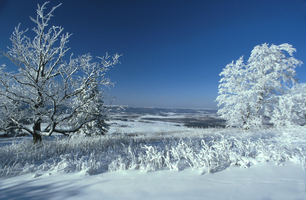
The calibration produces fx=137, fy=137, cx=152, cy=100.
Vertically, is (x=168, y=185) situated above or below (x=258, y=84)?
below

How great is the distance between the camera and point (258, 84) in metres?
12.0

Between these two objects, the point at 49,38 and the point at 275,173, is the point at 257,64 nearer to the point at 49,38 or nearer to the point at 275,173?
the point at 275,173

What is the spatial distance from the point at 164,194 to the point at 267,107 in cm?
1454

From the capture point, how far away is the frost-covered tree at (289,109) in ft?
39.2

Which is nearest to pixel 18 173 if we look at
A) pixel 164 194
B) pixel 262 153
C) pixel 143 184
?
pixel 143 184

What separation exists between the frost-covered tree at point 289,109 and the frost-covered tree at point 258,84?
50 centimetres

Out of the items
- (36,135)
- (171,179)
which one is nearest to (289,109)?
(171,179)

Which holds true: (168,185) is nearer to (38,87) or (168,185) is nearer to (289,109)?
(38,87)

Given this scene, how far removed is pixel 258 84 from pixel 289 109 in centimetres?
352

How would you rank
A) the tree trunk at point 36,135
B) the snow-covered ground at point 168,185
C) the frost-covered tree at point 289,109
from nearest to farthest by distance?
the snow-covered ground at point 168,185, the tree trunk at point 36,135, the frost-covered tree at point 289,109

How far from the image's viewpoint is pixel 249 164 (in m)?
3.19

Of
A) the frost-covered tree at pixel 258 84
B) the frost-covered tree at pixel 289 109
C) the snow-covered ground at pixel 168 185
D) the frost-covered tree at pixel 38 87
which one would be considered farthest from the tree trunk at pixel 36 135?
the frost-covered tree at pixel 289 109

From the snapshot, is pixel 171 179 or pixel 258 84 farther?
pixel 258 84

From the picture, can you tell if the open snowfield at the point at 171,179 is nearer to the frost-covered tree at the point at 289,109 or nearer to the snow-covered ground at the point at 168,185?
the snow-covered ground at the point at 168,185
